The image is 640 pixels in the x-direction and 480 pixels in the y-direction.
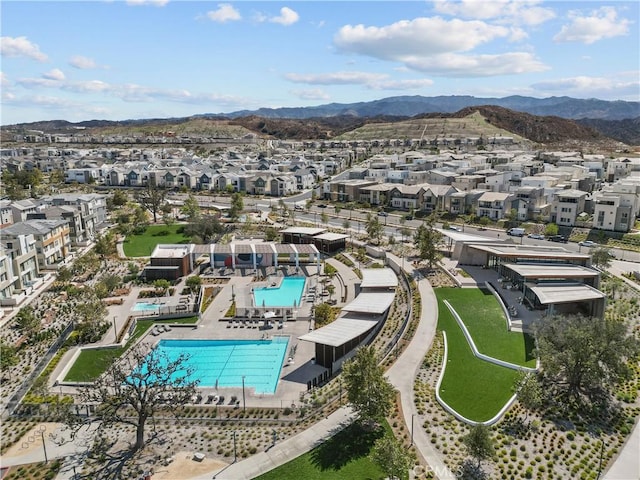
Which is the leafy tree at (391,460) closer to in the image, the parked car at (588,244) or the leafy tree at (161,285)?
the leafy tree at (161,285)

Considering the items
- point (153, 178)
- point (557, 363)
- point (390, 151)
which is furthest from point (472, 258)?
point (390, 151)

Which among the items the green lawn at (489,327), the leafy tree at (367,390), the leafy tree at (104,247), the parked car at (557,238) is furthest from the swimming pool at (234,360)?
the parked car at (557,238)

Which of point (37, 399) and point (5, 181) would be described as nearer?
point (37, 399)

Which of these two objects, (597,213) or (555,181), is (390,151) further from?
(597,213)

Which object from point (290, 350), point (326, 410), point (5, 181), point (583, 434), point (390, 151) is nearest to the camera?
point (583, 434)

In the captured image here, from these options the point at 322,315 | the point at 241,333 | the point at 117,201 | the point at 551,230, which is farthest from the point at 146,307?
the point at 551,230

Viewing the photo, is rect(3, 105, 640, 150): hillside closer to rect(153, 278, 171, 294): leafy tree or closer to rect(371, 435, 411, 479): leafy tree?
rect(153, 278, 171, 294): leafy tree

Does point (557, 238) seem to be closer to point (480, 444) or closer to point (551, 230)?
point (551, 230)

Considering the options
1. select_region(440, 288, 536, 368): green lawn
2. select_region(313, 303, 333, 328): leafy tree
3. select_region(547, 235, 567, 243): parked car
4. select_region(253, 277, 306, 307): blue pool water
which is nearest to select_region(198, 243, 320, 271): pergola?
select_region(253, 277, 306, 307): blue pool water
